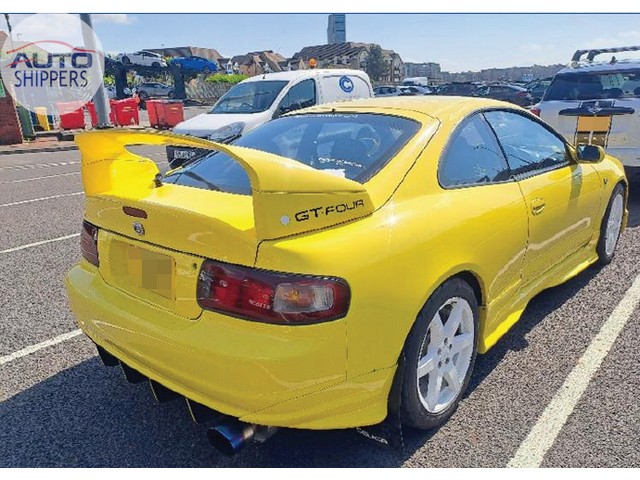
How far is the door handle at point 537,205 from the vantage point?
114 inches

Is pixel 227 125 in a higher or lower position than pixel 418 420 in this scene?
higher

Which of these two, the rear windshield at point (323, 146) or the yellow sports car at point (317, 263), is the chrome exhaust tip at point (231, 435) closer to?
the yellow sports car at point (317, 263)

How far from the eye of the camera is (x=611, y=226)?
4.29 meters

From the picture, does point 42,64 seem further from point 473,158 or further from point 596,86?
point 473,158

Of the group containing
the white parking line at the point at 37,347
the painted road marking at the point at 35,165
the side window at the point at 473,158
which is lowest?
the painted road marking at the point at 35,165

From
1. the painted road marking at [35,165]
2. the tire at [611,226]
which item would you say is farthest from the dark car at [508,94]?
the tire at [611,226]

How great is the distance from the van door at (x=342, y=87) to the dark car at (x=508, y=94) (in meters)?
14.9

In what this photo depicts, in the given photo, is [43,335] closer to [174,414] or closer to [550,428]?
[174,414]

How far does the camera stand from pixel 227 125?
8758mm

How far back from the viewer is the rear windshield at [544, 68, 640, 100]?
649 cm

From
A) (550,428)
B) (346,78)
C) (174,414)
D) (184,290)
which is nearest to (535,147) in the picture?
(550,428)
